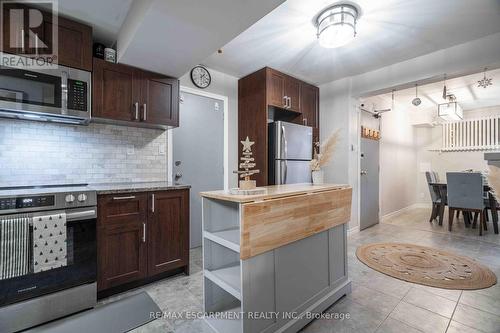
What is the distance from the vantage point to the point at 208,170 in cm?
332

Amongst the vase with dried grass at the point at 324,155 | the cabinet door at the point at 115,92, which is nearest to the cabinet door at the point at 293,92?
the vase with dried grass at the point at 324,155

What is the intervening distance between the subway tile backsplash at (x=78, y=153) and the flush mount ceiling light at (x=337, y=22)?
6.94 feet

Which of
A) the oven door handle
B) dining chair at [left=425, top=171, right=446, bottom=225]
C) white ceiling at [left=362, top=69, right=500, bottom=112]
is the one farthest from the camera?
dining chair at [left=425, top=171, right=446, bottom=225]

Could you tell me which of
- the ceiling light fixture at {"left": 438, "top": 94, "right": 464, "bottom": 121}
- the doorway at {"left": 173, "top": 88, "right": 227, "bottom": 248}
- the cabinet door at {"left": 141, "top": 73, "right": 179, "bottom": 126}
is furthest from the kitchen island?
the ceiling light fixture at {"left": 438, "top": 94, "right": 464, "bottom": 121}

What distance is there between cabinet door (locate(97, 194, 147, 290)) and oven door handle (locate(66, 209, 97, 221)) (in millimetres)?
73

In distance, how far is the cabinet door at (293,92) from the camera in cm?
352

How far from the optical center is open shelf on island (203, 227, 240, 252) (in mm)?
1368

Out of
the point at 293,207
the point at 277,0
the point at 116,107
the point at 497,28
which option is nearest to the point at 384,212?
the point at 497,28

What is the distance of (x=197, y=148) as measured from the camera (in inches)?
126

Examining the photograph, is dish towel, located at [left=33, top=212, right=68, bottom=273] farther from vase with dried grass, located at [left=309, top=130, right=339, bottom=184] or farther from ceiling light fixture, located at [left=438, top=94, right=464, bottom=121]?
ceiling light fixture, located at [left=438, top=94, right=464, bottom=121]

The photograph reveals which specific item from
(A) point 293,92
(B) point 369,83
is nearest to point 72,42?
(A) point 293,92

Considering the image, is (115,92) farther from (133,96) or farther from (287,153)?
(287,153)

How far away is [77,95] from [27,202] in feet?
3.28

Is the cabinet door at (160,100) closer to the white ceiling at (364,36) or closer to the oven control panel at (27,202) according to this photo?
the white ceiling at (364,36)
